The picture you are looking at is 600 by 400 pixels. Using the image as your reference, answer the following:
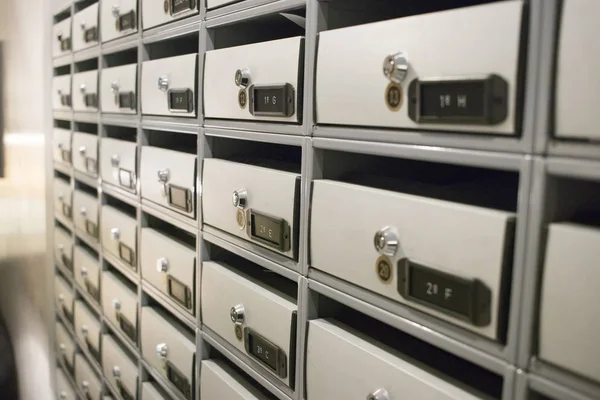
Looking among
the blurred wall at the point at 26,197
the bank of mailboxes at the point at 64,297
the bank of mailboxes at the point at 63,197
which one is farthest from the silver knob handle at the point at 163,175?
the blurred wall at the point at 26,197

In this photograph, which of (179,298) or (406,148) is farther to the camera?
(179,298)

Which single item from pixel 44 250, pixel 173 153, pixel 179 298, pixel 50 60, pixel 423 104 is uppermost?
pixel 50 60

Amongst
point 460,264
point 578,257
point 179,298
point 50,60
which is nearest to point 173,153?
point 179,298

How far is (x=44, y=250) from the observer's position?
2.67m

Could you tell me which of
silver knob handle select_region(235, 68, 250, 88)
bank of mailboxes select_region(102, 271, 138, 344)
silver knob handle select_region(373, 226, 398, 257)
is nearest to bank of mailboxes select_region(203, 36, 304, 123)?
silver knob handle select_region(235, 68, 250, 88)

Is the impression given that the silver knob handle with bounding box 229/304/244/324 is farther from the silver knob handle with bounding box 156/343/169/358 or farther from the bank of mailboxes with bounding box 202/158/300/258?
the silver knob handle with bounding box 156/343/169/358

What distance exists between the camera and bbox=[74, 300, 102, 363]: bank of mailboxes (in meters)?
1.99

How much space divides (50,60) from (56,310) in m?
1.06

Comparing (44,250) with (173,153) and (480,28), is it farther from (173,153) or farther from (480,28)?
(480,28)

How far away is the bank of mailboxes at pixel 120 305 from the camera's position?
1.65 metres

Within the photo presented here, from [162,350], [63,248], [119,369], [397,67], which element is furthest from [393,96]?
[63,248]

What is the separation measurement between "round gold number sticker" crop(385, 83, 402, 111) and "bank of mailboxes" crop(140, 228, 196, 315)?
2.26 feet

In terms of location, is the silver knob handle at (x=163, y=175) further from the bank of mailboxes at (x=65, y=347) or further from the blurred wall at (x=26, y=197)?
the blurred wall at (x=26, y=197)

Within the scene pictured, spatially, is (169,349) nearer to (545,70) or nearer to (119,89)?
(119,89)
